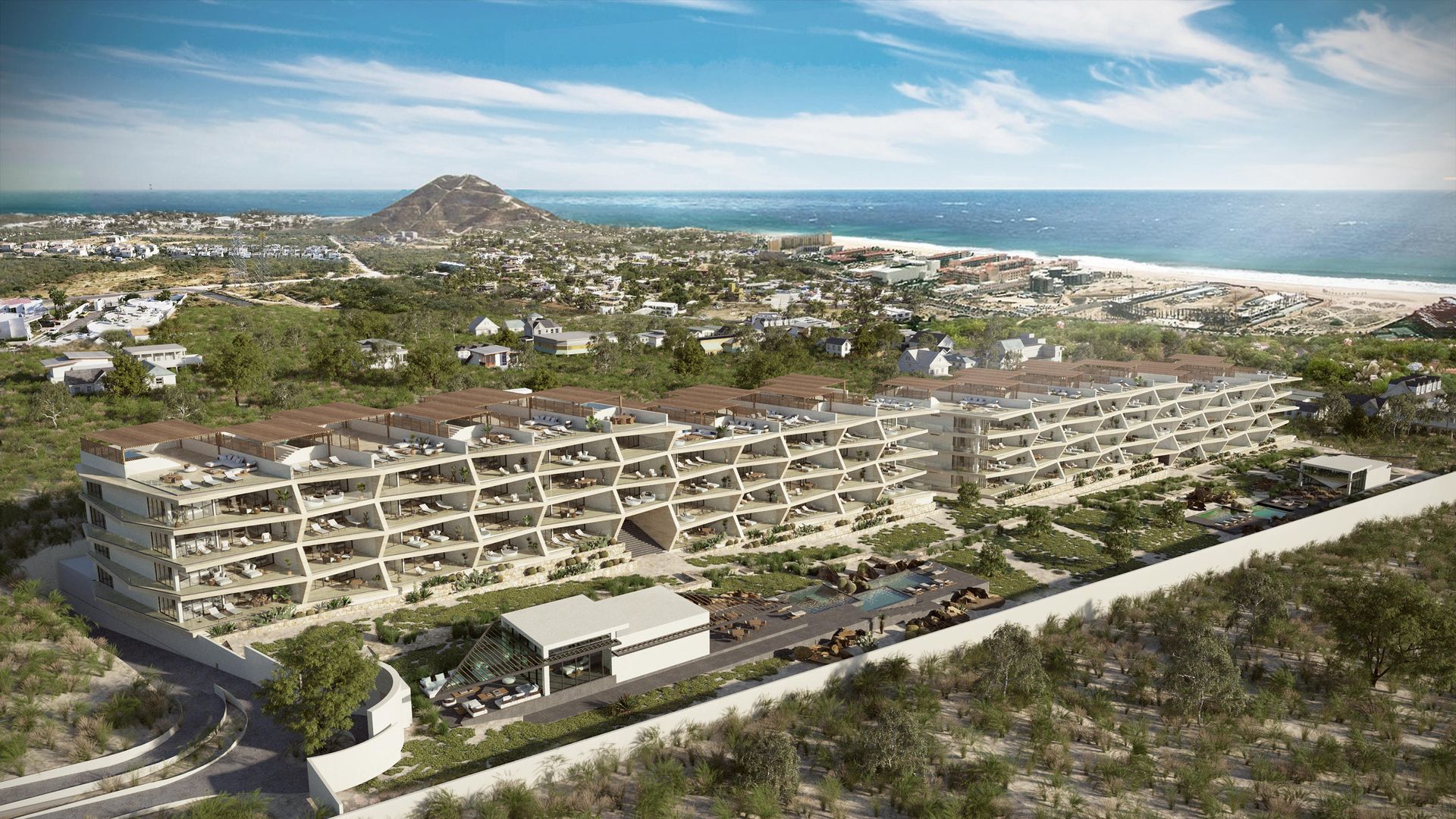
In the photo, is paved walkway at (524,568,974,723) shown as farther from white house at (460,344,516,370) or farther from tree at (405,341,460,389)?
white house at (460,344,516,370)

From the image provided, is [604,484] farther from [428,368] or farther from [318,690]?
[428,368]

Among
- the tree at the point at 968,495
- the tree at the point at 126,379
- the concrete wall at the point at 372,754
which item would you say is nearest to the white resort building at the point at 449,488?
the tree at the point at 968,495

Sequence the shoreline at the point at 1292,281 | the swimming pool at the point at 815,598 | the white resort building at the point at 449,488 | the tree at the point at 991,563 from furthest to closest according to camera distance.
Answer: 1. the shoreline at the point at 1292,281
2. the tree at the point at 991,563
3. the swimming pool at the point at 815,598
4. the white resort building at the point at 449,488

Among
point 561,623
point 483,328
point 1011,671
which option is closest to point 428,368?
point 483,328

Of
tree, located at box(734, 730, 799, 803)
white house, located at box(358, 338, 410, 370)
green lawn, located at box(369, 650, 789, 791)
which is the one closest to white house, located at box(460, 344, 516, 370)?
white house, located at box(358, 338, 410, 370)

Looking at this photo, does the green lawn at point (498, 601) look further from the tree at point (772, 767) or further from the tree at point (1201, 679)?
the tree at point (1201, 679)

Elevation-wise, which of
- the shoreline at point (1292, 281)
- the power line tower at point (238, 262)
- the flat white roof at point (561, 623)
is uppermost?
the power line tower at point (238, 262)

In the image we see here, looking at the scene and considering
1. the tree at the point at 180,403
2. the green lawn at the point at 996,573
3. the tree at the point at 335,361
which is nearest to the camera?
the green lawn at the point at 996,573
